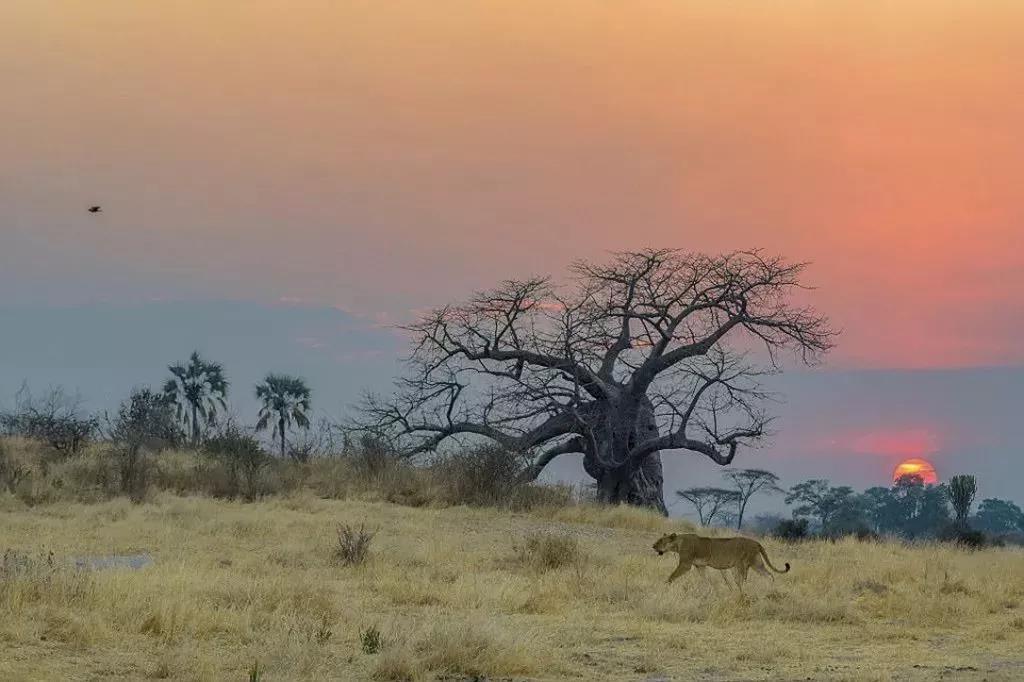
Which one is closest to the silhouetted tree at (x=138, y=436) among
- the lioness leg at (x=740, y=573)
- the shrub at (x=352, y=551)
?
the shrub at (x=352, y=551)

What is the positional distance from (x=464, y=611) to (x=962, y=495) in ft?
78.0

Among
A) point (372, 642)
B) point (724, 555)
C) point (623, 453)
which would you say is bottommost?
point (372, 642)

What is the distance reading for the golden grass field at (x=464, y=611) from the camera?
9.58 m

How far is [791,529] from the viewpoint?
29125 mm

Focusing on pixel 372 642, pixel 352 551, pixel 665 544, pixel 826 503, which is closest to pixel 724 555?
pixel 665 544

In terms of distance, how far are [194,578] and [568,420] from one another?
775 inches

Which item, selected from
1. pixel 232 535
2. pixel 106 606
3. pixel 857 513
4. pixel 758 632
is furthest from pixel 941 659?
pixel 857 513

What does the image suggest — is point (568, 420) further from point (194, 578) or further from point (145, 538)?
point (194, 578)

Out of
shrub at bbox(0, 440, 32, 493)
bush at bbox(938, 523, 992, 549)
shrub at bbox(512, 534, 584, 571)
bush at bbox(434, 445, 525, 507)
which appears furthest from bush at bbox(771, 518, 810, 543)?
shrub at bbox(0, 440, 32, 493)

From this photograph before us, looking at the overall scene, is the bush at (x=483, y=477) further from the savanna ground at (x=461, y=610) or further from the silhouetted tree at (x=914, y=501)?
the silhouetted tree at (x=914, y=501)

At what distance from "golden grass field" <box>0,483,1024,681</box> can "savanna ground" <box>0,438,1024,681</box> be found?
0.03 meters

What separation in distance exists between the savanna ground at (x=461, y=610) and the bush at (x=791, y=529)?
277 inches

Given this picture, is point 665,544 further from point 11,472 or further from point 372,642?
point 11,472

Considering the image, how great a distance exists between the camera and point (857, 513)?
74.8 meters
